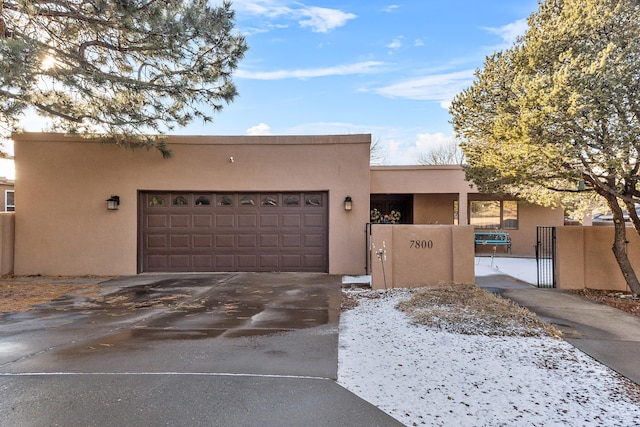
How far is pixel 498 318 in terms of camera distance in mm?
5363

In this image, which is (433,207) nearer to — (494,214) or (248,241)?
(494,214)

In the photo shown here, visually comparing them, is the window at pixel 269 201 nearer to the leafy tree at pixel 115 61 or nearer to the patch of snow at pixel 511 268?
the leafy tree at pixel 115 61

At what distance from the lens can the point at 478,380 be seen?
3600mm

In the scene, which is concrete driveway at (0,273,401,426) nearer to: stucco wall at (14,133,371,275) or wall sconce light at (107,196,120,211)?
stucco wall at (14,133,371,275)

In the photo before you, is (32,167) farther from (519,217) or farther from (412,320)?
(519,217)

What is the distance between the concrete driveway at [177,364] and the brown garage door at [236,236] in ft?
10.8

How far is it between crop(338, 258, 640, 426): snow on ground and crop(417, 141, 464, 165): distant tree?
3158cm

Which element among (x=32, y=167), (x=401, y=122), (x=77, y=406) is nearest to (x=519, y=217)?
(x=401, y=122)

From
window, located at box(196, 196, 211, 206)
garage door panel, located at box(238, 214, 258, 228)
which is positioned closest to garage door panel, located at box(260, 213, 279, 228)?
garage door panel, located at box(238, 214, 258, 228)

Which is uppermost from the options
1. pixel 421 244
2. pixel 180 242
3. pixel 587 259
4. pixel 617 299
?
pixel 421 244

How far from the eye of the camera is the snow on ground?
3004 mm

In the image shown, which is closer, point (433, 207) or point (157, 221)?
point (157, 221)

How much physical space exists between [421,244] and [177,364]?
5.70 metres

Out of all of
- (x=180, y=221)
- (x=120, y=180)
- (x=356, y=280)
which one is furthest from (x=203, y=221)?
(x=356, y=280)
